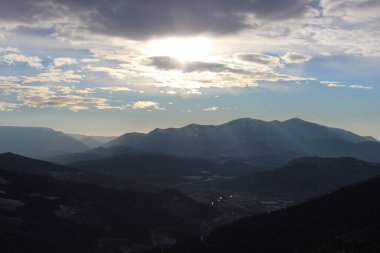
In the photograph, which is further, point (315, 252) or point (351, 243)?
point (351, 243)

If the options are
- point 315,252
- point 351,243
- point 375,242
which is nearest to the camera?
point 315,252

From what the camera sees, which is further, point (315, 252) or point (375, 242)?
point (375, 242)

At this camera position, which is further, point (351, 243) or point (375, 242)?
point (351, 243)

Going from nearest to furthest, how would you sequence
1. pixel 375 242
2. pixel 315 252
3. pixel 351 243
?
pixel 315 252, pixel 375 242, pixel 351 243

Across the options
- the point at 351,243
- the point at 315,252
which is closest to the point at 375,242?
the point at 351,243

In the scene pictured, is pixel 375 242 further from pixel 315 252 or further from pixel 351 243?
pixel 315 252
